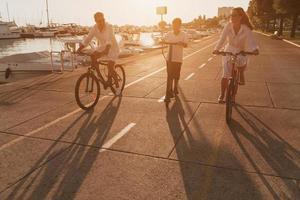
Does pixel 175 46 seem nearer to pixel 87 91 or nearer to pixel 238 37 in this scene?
pixel 238 37

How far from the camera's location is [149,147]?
5582 millimetres

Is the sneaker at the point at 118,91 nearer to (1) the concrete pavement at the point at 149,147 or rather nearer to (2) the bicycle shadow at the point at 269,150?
(1) the concrete pavement at the point at 149,147

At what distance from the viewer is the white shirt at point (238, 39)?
7332 millimetres

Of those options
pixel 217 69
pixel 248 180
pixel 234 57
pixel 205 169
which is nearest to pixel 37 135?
pixel 205 169

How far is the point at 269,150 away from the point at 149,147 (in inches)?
83.1

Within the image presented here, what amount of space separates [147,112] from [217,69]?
361 inches

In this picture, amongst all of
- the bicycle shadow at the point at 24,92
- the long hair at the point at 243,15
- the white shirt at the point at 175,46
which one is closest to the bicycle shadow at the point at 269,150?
the long hair at the point at 243,15

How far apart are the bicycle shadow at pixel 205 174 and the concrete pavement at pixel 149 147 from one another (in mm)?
15

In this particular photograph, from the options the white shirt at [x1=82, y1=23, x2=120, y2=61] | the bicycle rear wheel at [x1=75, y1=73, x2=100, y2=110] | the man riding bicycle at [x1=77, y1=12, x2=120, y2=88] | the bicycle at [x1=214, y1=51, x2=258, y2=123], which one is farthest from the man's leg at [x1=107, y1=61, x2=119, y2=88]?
the bicycle at [x1=214, y1=51, x2=258, y2=123]

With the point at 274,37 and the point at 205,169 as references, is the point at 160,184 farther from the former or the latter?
the point at 274,37

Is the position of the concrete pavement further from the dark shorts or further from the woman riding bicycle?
the woman riding bicycle

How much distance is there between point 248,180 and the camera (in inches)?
172

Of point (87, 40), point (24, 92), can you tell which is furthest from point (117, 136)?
point (24, 92)

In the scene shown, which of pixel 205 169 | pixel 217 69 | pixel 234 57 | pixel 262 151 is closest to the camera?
pixel 205 169
